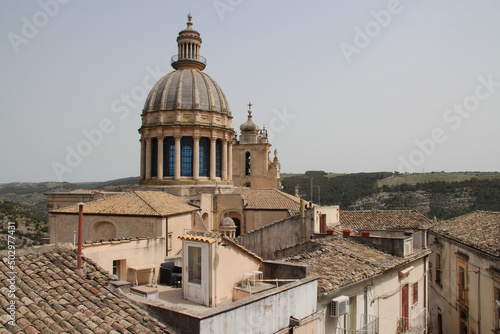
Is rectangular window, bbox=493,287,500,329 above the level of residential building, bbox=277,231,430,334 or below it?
below

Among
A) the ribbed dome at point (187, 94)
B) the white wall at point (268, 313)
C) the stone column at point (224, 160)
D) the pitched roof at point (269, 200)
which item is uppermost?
the ribbed dome at point (187, 94)

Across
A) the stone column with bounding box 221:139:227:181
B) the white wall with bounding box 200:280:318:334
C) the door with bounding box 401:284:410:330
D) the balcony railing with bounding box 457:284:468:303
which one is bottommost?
the balcony railing with bounding box 457:284:468:303

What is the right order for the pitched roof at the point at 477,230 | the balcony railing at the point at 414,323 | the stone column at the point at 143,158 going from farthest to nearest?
1. the stone column at the point at 143,158
2. the pitched roof at the point at 477,230
3. the balcony railing at the point at 414,323

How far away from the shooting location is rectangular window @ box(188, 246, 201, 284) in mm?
10047

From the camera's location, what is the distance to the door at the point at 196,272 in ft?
32.2

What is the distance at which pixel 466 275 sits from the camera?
67.7 feet

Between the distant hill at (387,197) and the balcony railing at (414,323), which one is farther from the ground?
the distant hill at (387,197)

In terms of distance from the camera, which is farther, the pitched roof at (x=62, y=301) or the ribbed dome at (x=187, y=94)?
the ribbed dome at (x=187, y=94)

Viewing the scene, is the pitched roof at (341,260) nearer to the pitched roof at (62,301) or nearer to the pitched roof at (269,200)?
the pitched roof at (62,301)

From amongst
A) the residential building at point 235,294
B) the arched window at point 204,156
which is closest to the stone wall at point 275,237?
the residential building at point 235,294

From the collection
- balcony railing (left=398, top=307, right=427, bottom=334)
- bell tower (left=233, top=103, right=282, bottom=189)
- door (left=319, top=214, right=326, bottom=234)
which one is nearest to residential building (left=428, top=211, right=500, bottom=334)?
balcony railing (left=398, top=307, right=427, bottom=334)

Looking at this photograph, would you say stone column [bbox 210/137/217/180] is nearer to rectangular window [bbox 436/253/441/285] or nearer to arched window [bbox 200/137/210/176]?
arched window [bbox 200/137/210/176]

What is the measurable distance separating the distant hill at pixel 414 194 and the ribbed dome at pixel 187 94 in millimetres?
21220

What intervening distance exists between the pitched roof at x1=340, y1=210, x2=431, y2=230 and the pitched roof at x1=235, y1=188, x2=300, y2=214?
3723mm
